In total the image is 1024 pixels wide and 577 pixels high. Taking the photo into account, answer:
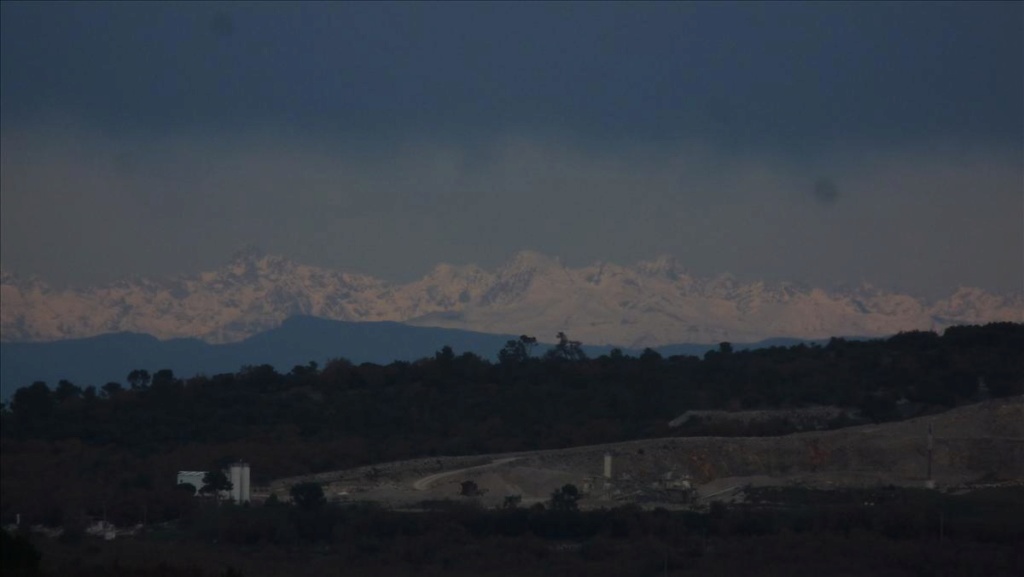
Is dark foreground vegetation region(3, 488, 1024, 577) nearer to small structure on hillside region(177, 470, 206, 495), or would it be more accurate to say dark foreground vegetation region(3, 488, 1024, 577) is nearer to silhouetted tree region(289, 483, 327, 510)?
silhouetted tree region(289, 483, 327, 510)

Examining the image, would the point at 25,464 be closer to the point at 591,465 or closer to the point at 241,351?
the point at 591,465

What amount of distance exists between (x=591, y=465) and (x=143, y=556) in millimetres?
17221

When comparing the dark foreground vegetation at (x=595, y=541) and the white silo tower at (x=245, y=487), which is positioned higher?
the white silo tower at (x=245, y=487)

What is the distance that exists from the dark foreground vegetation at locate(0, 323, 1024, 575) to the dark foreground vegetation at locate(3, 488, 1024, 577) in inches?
3.3

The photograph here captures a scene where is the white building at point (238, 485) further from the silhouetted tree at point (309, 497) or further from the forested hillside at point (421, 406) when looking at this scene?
the silhouetted tree at point (309, 497)

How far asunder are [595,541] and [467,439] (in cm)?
2288

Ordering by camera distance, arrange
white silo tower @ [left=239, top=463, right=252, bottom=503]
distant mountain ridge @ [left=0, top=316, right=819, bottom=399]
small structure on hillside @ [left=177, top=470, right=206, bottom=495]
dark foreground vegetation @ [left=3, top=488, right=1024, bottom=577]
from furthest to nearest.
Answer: distant mountain ridge @ [left=0, top=316, right=819, bottom=399], small structure on hillside @ [left=177, top=470, right=206, bottom=495], white silo tower @ [left=239, top=463, right=252, bottom=503], dark foreground vegetation @ [left=3, top=488, right=1024, bottom=577]

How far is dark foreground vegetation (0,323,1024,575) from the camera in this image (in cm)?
3562

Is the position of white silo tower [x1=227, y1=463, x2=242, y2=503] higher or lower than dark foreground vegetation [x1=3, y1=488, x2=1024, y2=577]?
higher

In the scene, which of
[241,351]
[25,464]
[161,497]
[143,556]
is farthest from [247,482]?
[241,351]

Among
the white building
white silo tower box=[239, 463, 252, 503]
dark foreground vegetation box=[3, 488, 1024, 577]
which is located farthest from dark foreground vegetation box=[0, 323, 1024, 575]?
white silo tower box=[239, 463, 252, 503]

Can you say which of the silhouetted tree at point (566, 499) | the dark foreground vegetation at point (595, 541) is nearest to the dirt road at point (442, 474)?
the dark foreground vegetation at point (595, 541)

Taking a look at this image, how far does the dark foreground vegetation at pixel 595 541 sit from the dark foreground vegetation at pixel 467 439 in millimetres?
83

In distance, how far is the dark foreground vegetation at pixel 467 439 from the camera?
117 feet
